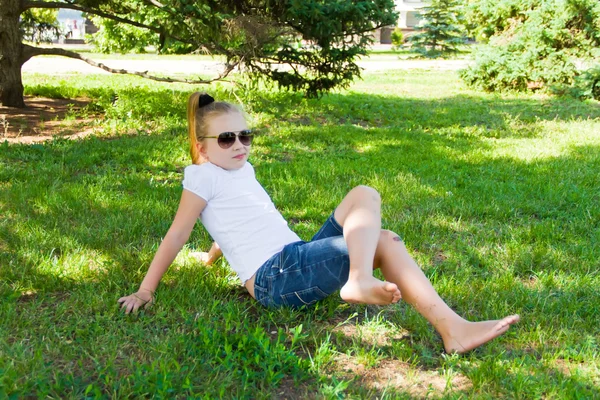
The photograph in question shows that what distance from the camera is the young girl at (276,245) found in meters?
2.45

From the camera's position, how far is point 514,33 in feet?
42.0

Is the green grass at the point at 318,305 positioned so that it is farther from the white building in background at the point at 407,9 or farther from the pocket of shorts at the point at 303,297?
the white building in background at the point at 407,9

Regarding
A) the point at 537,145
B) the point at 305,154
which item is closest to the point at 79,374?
the point at 305,154

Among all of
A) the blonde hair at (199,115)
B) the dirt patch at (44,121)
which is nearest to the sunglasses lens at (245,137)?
the blonde hair at (199,115)

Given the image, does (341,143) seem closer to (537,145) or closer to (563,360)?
(537,145)

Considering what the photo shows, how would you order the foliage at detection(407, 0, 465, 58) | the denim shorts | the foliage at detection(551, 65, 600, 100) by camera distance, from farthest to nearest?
the foliage at detection(407, 0, 465, 58), the foliage at detection(551, 65, 600, 100), the denim shorts

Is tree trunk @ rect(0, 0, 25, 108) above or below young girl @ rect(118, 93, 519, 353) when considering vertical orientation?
above

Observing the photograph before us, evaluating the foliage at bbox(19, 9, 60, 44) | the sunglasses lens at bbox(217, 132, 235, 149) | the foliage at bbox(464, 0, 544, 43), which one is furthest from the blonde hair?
the foliage at bbox(464, 0, 544, 43)

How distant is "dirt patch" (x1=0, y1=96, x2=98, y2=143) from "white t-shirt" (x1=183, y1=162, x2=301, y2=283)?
4223 mm

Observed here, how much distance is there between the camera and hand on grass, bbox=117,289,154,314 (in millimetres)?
2717

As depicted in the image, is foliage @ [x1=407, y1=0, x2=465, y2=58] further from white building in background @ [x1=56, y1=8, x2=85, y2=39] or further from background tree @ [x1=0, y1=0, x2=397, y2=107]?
background tree @ [x1=0, y1=0, x2=397, y2=107]

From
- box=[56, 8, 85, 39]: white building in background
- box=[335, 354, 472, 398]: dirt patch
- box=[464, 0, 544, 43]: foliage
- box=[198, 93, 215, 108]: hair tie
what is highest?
box=[56, 8, 85, 39]: white building in background

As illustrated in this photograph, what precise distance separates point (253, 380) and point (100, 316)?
846mm

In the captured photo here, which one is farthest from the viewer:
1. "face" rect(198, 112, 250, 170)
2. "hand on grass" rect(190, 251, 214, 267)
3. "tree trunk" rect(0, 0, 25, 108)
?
"tree trunk" rect(0, 0, 25, 108)
